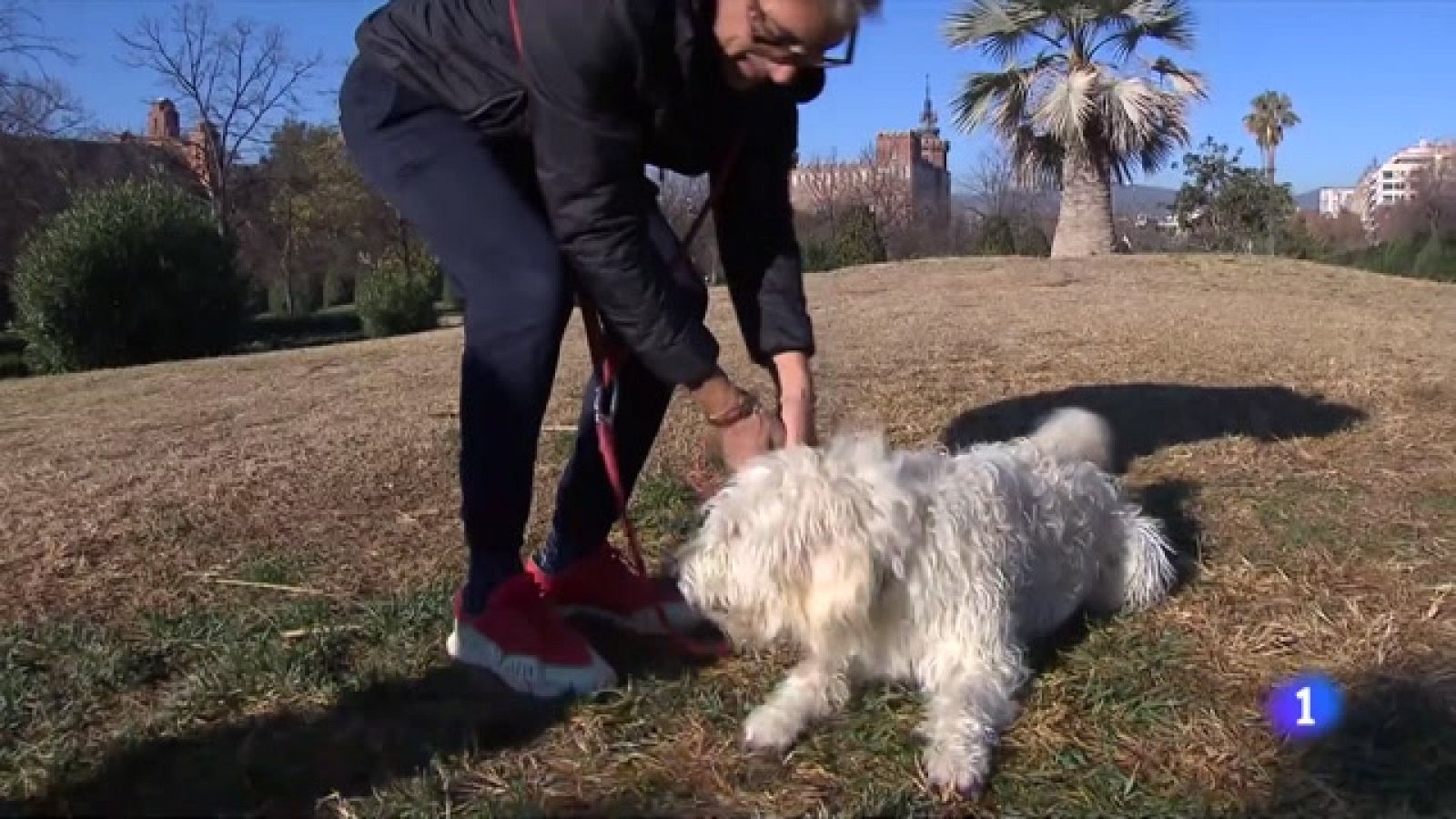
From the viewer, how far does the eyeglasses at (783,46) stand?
97.0 inches

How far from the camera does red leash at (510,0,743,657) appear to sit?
2992 millimetres

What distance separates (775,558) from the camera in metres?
2.56

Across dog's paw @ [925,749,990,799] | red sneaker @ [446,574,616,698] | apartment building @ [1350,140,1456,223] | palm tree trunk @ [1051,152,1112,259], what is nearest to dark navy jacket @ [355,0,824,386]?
red sneaker @ [446,574,616,698]

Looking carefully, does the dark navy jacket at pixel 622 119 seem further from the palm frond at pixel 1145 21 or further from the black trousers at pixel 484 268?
the palm frond at pixel 1145 21

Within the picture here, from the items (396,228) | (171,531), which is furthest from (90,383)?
(396,228)

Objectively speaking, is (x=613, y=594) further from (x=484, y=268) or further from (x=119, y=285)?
(x=119, y=285)

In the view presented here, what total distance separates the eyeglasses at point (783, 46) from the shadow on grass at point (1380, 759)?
1.57 meters

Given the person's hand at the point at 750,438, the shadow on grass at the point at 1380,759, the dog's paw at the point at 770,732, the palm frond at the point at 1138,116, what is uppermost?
the palm frond at the point at 1138,116

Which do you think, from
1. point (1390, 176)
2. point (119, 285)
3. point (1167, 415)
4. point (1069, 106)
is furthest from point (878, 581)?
point (1390, 176)

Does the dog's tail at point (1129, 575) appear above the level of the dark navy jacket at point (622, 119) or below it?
below

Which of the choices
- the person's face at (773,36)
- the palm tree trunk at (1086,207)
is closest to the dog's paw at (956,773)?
the person's face at (773,36)

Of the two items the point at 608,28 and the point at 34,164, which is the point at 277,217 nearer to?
the point at 34,164

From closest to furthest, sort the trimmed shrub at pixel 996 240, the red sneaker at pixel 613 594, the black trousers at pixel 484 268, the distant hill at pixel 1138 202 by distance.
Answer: the black trousers at pixel 484 268
the red sneaker at pixel 613 594
the trimmed shrub at pixel 996 240
the distant hill at pixel 1138 202

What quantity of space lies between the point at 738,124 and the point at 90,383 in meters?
9.74
